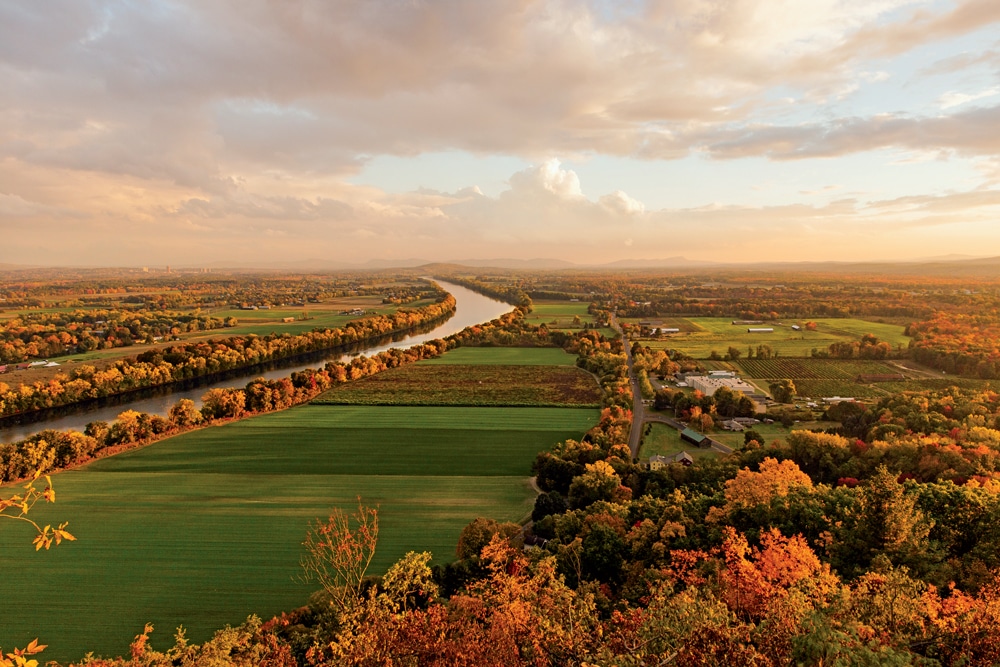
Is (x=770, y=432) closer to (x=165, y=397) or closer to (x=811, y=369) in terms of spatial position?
(x=811, y=369)

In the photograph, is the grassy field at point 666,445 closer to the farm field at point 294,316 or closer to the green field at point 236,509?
the green field at point 236,509

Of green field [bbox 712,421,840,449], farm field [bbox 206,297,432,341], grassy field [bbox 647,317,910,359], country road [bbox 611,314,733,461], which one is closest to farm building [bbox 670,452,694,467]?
country road [bbox 611,314,733,461]

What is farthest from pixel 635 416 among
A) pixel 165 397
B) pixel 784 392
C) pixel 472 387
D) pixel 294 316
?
pixel 294 316

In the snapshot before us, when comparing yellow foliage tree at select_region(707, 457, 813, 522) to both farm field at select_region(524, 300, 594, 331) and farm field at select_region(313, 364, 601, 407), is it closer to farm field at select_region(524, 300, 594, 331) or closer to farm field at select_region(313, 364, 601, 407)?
farm field at select_region(313, 364, 601, 407)

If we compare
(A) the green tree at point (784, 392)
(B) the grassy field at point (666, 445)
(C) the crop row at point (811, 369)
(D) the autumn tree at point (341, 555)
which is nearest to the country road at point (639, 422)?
(B) the grassy field at point (666, 445)

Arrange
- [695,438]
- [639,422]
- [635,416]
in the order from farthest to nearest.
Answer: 1. [635,416]
2. [639,422]
3. [695,438]
